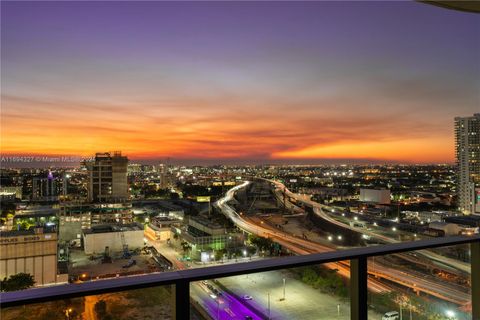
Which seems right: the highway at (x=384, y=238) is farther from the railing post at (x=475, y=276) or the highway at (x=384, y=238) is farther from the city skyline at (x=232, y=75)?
the city skyline at (x=232, y=75)

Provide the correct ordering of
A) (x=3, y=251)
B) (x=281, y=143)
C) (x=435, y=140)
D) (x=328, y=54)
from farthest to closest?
(x=281, y=143) → (x=435, y=140) → (x=3, y=251) → (x=328, y=54)

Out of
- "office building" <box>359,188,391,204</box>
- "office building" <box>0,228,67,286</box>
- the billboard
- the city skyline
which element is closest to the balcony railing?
the city skyline

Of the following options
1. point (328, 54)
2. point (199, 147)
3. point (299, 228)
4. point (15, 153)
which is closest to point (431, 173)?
point (299, 228)

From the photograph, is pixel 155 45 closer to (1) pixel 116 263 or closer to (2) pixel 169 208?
(1) pixel 116 263

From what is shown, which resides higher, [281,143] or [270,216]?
[281,143]

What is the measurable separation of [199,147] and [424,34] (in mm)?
23162

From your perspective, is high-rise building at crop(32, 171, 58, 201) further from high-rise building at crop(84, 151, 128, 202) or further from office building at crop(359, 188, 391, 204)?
office building at crop(359, 188, 391, 204)

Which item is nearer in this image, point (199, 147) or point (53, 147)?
point (53, 147)

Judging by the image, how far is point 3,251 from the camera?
10805 millimetres

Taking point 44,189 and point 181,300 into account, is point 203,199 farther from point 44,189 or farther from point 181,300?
point 181,300

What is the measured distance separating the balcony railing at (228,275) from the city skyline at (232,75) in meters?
2.06

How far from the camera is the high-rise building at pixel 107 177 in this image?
86.4 feet

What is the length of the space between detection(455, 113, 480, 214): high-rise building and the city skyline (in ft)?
10.2

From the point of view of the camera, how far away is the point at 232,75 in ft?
32.3
